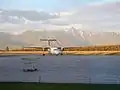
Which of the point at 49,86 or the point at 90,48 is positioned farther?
the point at 90,48

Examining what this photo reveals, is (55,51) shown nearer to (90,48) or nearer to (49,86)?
(90,48)

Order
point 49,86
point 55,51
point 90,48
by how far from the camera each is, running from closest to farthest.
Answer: point 49,86
point 90,48
point 55,51

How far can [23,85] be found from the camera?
5809 mm

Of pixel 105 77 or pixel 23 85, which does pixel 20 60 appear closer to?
pixel 23 85

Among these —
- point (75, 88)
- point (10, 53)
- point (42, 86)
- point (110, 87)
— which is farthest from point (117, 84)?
point (10, 53)

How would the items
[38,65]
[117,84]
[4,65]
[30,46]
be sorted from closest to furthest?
[117,84], [30,46], [4,65], [38,65]

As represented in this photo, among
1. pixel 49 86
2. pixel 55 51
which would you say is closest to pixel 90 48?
Answer: pixel 55 51

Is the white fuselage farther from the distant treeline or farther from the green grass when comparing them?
the green grass

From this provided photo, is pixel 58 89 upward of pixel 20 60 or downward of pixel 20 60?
downward

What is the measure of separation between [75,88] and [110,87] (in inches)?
23.1

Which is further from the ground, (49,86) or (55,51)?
(55,51)

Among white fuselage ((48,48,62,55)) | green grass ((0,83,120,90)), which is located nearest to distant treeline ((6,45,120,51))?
white fuselage ((48,48,62,55))

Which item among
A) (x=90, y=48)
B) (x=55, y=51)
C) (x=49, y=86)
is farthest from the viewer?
(x=55, y=51)

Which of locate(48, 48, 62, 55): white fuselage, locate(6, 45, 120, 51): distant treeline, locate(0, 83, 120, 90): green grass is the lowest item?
locate(0, 83, 120, 90): green grass
